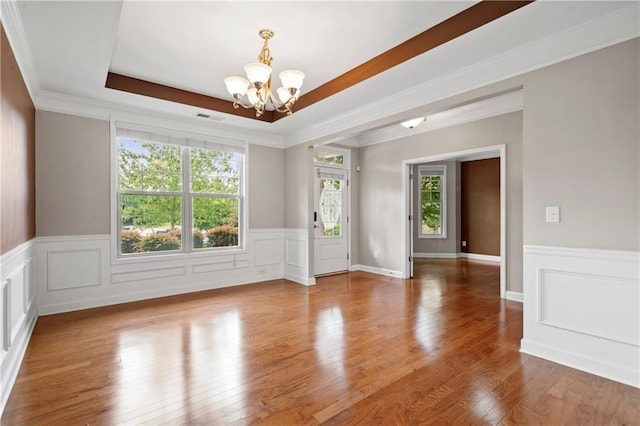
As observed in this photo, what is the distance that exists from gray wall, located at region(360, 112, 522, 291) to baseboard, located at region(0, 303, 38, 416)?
5.20 meters

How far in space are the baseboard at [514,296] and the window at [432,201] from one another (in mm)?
4218

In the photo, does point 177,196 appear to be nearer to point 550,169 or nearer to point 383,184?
point 383,184

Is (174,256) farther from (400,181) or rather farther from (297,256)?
(400,181)

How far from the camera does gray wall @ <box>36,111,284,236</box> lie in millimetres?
3879

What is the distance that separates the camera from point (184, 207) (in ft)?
16.5

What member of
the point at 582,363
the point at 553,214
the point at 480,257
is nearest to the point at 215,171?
the point at 553,214

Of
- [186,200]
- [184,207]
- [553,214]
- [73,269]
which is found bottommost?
[73,269]

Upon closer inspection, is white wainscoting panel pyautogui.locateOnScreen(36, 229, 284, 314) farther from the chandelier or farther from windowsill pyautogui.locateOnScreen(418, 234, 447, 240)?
windowsill pyautogui.locateOnScreen(418, 234, 447, 240)

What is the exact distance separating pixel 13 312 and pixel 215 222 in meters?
2.97

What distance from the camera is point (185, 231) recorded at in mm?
5059

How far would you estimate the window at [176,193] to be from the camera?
4.56m

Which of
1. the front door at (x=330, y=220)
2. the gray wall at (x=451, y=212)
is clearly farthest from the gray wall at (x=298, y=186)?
the gray wall at (x=451, y=212)

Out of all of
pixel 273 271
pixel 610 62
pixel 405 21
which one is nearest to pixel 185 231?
pixel 273 271

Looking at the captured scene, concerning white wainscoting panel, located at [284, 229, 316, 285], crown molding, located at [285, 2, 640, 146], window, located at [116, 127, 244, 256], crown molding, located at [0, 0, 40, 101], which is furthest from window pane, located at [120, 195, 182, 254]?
crown molding, located at [285, 2, 640, 146]
